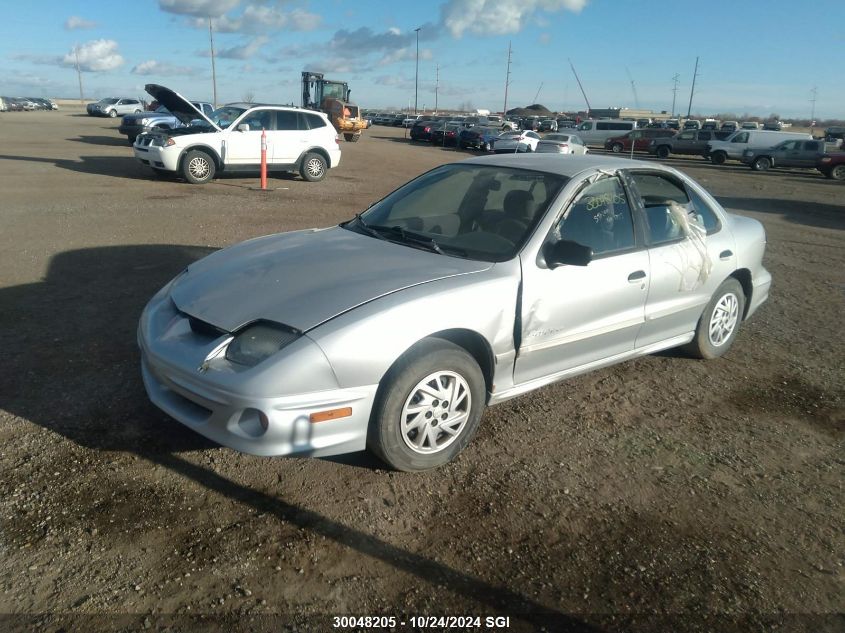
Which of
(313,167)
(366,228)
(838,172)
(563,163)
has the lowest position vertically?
(838,172)

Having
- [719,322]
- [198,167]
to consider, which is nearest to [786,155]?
[198,167]

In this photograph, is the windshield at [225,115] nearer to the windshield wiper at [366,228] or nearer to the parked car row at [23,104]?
the windshield wiper at [366,228]

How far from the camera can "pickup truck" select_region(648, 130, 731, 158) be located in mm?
36531

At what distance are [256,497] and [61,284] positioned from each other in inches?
174

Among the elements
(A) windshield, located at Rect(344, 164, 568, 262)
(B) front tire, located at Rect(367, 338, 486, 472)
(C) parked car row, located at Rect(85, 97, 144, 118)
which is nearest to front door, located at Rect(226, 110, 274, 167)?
(A) windshield, located at Rect(344, 164, 568, 262)

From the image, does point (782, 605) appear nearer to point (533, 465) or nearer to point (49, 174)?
point (533, 465)

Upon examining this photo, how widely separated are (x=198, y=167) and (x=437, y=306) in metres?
12.7

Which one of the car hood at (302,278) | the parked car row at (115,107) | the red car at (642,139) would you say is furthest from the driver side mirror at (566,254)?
the parked car row at (115,107)

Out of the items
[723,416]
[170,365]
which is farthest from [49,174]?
[723,416]

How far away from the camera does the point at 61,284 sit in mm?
6551

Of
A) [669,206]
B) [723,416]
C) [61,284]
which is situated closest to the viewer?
[723,416]

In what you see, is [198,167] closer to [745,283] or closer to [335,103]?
[745,283]

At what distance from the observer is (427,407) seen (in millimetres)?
3406

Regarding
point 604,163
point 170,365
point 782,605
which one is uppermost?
point 604,163
